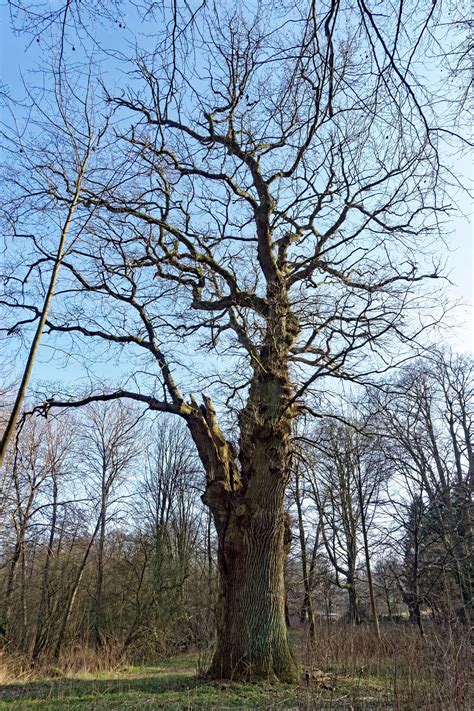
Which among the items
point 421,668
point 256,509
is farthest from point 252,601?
point 421,668

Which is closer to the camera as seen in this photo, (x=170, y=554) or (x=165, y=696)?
(x=165, y=696)

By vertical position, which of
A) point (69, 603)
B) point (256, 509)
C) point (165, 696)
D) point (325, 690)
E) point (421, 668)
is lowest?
point (165, 696)

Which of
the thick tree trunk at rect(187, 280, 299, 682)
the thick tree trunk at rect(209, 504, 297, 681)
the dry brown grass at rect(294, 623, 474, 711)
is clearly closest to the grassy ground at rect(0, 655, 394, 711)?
the dry brown grass at rect(294, 623, 474, 711)

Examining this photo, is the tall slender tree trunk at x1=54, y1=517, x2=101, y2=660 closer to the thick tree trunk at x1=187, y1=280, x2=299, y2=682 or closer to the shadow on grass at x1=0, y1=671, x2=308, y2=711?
the shadow on grass at x1=0, y1=671, x2=308, y2=711

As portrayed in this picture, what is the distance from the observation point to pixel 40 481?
16.4 metres

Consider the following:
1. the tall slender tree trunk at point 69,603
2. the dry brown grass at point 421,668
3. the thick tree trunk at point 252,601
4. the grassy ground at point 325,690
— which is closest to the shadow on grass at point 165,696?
the grassy ground at point 325,690

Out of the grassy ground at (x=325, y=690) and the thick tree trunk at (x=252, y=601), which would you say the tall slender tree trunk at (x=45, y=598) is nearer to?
the grassy ground at (x=325, y=690)

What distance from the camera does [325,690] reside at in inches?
229

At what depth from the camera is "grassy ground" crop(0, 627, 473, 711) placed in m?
4.54

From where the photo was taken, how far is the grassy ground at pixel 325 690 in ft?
14.9

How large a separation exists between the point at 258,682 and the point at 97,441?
15.9 meters

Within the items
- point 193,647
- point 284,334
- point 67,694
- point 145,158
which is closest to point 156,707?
point 67,694

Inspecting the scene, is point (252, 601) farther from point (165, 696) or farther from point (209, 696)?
point (165, 696)

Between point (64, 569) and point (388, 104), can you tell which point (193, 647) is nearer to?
point (64, 569)
